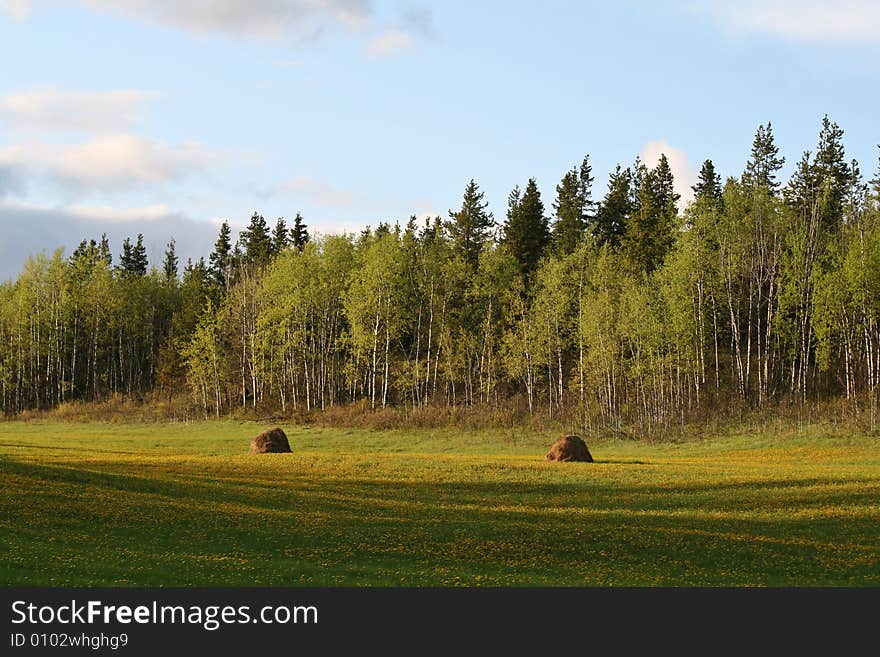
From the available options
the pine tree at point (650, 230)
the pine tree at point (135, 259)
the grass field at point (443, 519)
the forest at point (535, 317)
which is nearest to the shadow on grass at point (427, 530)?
the grass field at point (443, 519)

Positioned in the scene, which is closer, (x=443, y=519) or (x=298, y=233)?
(x=443, y=519)

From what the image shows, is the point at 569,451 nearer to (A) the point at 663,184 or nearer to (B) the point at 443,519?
(B) the point at 443,519

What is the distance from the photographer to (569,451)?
5262 centimetres

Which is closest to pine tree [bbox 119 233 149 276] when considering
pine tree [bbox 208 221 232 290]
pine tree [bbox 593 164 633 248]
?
pine tree [bbox 208 221 232 290]

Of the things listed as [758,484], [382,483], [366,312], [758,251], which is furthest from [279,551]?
[758,251]

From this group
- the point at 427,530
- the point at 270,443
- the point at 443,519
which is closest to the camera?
the point at 427,530

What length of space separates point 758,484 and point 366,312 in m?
57.2

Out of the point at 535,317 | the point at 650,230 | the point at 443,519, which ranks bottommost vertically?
the point at 443,519

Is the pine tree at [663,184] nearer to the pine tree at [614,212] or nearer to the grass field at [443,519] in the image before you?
the pine tree at [614,212]

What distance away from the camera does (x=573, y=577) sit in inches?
888

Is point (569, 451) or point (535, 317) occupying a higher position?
point (535, 317)

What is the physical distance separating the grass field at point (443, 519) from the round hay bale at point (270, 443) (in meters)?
2.81

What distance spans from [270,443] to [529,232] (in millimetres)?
59326

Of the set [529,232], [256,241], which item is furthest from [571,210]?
[256,241]
